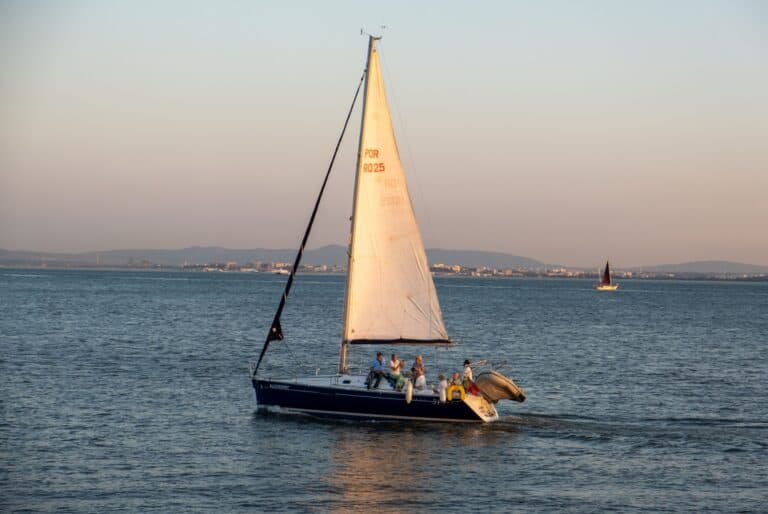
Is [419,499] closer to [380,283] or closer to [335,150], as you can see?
[380,283]

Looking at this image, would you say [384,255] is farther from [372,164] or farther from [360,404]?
[360,404]

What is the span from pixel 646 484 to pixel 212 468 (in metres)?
12.0

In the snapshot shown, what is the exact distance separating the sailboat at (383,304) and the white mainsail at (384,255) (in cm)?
3

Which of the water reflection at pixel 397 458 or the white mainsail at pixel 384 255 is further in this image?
the white mainsail at pixel 384 255

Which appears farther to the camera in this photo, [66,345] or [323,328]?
[323,328]

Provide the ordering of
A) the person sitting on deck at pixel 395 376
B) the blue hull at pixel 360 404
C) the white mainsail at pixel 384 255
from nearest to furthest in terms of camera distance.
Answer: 1. the white mainsail at pixel 384 255
2. the blue hull at pixel 360 404
3. the person sitting on deck at pixel 395 376

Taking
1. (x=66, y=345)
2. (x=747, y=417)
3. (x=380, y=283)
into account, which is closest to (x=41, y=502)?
(x=380, y=283)

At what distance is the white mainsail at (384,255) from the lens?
125ft

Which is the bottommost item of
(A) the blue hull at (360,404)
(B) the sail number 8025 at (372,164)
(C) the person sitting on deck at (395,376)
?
(A) the blue hull at (360,404)

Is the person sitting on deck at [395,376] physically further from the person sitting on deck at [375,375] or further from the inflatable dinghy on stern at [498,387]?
the inflatable dinghy on stern at [498,387]

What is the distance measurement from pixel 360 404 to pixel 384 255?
5230mm

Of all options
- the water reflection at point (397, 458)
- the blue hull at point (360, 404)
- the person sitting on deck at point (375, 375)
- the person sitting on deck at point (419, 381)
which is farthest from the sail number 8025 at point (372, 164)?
the water reflection at point (397, 458)

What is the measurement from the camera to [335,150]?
135ft

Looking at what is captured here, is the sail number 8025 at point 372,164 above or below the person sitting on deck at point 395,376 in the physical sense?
above
